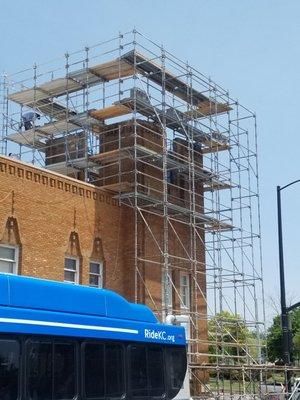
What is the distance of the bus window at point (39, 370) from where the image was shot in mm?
8977

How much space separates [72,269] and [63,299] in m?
13.1

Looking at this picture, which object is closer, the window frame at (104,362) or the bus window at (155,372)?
the window frame at (104,362)

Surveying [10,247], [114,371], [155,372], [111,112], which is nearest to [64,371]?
[114,371]

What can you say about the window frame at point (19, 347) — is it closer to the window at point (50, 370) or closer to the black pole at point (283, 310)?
the window at point (50, 370)

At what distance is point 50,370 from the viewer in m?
9.35

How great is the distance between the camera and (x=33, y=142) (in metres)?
30.9

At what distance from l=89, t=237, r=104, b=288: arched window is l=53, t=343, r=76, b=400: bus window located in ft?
46.0

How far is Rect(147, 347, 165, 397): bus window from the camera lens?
1145cm

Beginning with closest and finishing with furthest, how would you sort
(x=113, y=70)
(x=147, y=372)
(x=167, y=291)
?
(x=147, y=372), (x=167, y=291), (x=113, y=70)

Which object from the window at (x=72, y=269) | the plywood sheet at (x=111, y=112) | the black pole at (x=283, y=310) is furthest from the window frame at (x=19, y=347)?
the plywood sheet at (x=111, y=112)

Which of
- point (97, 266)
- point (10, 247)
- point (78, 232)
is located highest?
point (78, 232)

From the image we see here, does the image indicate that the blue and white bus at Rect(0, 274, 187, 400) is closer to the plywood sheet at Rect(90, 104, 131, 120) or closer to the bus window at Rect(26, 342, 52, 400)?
the bus window at Rect(26, 342, 52, 400)

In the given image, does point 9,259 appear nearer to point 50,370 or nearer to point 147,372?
point 147,372

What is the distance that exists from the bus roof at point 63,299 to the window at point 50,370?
600 millimetres
